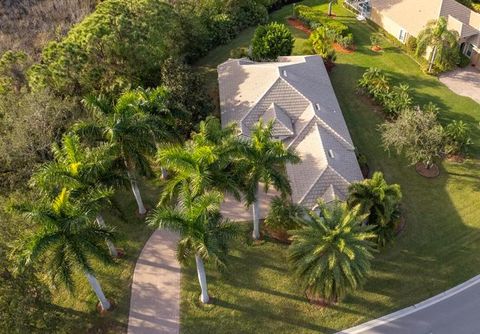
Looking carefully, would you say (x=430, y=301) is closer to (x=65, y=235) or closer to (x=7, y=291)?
(x=65, y=235)

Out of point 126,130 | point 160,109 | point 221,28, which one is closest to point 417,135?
point 160,109

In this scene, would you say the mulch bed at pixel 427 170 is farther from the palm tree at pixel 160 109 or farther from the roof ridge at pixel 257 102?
the palm tree at pixel 160 109

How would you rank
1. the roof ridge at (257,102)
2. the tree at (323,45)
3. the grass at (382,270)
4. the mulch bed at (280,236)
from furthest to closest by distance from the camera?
the tree at (323,45) < the roof ridge at (257,102) < the mulch bed at (280,236) < the grass at (382,270)

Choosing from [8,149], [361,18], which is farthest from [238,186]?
[361,18]

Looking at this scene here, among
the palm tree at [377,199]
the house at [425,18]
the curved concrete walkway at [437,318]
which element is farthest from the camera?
the house at [425,18]

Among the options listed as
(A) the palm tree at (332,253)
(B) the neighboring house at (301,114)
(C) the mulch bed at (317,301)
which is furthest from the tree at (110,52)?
(C) the mulch bed at (317,301)

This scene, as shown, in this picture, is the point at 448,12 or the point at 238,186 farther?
the point at 448,12

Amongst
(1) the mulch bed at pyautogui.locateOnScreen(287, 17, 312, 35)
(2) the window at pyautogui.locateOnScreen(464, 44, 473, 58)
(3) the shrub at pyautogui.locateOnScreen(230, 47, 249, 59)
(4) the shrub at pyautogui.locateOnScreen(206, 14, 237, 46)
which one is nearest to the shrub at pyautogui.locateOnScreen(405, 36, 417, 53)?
(2) the window at pyautogui.locateOnScreen(464, 44, 473, 58)
